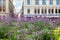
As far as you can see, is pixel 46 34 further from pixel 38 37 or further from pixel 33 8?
pixel 33 8

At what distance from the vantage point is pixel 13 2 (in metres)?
72.8

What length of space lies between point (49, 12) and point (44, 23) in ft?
147

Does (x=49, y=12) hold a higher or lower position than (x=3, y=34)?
lower

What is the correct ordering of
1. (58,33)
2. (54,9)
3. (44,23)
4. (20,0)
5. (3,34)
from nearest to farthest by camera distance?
(58,33) < (3,34) < (44,23) < (54,9) < (20,0)

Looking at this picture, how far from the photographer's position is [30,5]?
197ft

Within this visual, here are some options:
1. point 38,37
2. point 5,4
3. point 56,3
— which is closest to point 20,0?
point 5,4

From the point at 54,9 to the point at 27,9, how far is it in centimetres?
620

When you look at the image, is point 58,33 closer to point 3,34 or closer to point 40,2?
point 3,34

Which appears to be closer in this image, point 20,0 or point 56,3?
point 56,3

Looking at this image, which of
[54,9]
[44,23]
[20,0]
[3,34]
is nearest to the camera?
[3,34]

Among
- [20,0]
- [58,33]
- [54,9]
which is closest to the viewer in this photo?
[58,33]

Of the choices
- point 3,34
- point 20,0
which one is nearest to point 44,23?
point 3,34

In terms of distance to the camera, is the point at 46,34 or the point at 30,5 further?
the point at 30,5

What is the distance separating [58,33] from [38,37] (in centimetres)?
73
